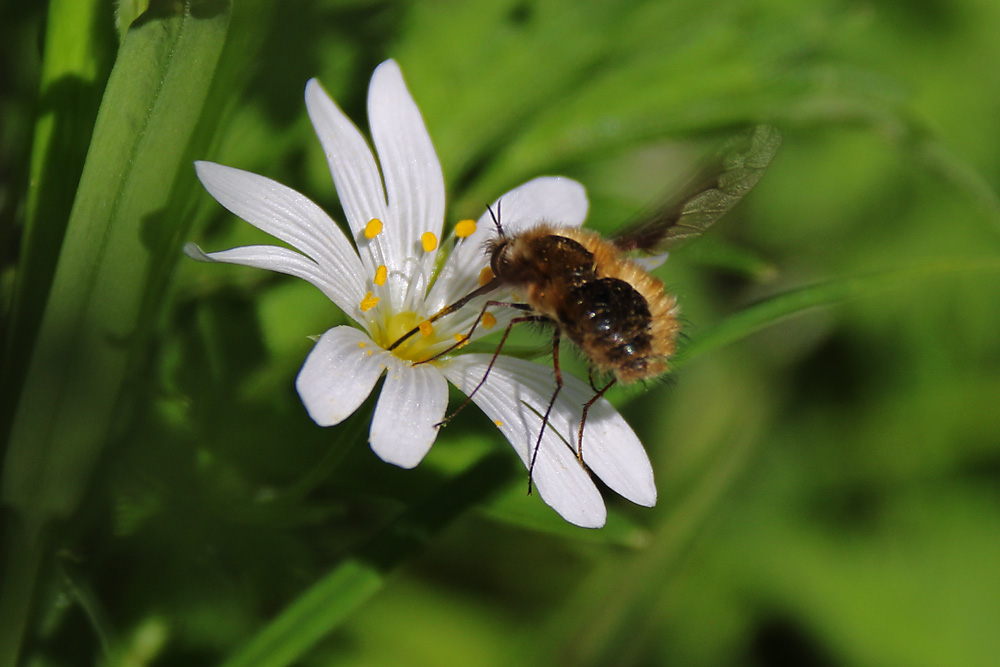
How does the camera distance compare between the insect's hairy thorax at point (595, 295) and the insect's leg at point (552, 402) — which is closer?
the insect's hairy thorax at point (595, 295)

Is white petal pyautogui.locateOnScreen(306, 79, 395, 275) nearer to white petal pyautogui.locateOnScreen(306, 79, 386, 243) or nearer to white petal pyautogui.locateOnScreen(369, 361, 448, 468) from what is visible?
white petal pyautogui.locateOnScreen(306, 79, 386, 243)

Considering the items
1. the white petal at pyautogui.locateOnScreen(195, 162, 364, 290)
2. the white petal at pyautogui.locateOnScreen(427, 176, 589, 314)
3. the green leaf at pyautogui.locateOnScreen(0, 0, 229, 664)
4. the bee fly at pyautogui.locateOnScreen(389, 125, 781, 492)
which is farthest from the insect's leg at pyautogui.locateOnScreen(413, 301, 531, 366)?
the green leaf at pyautogui.locateOnScreen(0, 0, 229, 664)

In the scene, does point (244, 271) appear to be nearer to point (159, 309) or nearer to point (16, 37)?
point (159, 309)

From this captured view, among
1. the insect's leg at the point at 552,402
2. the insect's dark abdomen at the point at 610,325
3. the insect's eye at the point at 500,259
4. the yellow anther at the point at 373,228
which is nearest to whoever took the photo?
the insect's dark abdomen at the point at 610,325

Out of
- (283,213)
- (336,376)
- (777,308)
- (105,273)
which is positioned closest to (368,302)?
(283,213)

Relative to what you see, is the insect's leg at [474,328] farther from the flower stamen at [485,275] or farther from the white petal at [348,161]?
the white petal at [348,161]

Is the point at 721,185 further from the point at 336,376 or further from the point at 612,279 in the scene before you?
the point at 336,376

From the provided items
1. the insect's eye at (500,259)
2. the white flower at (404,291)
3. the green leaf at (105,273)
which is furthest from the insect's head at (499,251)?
Answer: the green leaf at (105,273)

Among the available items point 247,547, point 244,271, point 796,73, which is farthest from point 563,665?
point 796,73
